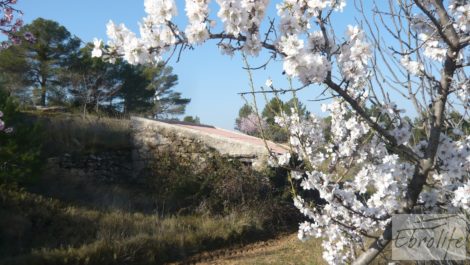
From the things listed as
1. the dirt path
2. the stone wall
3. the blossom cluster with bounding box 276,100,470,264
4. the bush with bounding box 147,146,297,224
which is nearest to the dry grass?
the stone wall

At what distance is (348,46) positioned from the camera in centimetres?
192

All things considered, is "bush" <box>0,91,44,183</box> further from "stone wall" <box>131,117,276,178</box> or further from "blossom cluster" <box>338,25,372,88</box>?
"blossom cluster" <box>338,25,372,88</box>

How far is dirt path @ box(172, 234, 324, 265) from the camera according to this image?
5.85 meters

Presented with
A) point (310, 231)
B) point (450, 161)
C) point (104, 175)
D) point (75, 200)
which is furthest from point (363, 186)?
point (104, 175)

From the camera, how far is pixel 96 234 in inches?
231

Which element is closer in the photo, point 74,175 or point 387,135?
point 387,135

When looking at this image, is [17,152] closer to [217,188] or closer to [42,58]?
[217,188]

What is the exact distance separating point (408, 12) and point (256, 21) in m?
1.13

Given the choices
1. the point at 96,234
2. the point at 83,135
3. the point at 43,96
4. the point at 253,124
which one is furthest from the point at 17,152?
the point at 43,96

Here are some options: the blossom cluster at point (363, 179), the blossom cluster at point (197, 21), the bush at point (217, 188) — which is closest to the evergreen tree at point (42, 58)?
the bush at point (217, 188)

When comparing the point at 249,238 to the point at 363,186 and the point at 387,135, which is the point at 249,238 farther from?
the point at 387,135

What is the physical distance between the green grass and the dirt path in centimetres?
24

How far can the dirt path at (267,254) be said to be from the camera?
5847 mm

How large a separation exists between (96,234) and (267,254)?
93.2 inches
